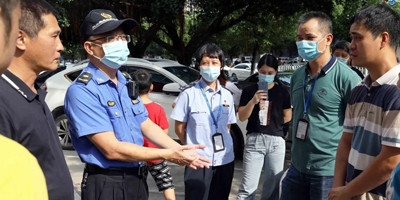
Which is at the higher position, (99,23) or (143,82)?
(99,23)

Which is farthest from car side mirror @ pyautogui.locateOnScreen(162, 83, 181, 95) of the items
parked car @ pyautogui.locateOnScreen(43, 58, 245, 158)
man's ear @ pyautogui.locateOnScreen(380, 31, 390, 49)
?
man's ear @ pyautogui.locateOnScreen(380, 31, 390, 49)

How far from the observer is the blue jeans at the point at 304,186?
3.03m

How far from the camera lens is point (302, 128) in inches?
124

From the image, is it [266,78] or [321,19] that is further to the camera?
[266,78]

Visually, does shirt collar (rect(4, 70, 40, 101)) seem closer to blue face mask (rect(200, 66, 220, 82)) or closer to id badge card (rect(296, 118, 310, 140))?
id badge card (rect(296, 118, 310, 140))

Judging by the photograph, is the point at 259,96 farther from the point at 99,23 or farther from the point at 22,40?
the point at 22,40

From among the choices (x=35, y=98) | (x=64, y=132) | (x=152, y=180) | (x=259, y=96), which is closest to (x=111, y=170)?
(x=35, y=98)

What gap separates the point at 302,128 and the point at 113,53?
1.46 m

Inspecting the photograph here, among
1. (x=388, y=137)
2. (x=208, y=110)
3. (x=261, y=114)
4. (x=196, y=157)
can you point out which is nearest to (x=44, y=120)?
(x=196, y=157)

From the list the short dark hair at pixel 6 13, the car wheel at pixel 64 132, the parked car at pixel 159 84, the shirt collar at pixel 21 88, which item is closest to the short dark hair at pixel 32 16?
the shirt collar at pixel 21 88

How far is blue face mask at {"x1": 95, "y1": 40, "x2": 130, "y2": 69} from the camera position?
2.76 meters

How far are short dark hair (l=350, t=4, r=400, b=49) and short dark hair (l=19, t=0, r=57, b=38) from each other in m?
1.75

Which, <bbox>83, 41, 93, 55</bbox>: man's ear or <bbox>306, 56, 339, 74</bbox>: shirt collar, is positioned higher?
<bbox>83, 41, 93, 55</bbox>: man's ear

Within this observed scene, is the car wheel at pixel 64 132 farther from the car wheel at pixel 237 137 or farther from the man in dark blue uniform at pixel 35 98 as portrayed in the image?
the man in dark blue uniform at pixel 35 98
